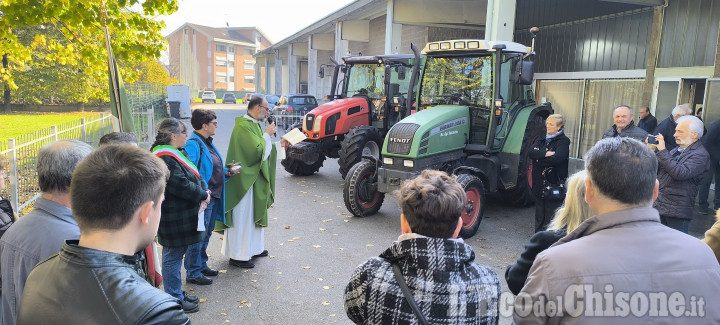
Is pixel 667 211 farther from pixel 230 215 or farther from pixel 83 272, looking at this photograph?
pixel 83 272

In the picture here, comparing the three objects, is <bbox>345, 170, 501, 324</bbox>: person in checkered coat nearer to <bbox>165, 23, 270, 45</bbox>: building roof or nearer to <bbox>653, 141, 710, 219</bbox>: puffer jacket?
<bbox>653, 141, 710, 219</bbox>: puffer jacket

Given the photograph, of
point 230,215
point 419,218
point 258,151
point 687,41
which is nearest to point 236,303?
point 230,215

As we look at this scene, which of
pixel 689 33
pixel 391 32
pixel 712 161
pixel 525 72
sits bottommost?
pixel 712 161

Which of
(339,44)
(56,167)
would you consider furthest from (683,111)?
(339,44)

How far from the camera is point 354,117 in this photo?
10.3m

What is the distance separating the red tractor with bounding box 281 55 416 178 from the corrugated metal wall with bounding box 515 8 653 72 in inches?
216

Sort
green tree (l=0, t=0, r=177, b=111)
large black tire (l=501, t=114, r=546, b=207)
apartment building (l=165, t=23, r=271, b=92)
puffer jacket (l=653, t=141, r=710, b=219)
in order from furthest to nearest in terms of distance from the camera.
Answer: apartment building (l=165, t=23, r=271, b=92), large black tire (l=501, t=114, r=546, b=207), green tree (l=0, t=0, r=177, b=111), puffer jacket (l=653, t=141, r=710, b=219)

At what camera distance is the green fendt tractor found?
6629 millimetres

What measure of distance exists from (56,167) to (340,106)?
8122 millimetres

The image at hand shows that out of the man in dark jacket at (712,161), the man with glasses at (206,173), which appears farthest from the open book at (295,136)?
the man in dark jacket at (712,161)

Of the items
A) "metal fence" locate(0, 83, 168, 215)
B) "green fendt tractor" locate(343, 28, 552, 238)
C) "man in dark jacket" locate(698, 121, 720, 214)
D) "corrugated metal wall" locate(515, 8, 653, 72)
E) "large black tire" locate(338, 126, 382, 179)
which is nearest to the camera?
"metal fence" locate(0, 83, 168, 215)

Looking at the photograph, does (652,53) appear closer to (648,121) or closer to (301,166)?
(648,121)

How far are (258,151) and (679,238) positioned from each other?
3.90 metres

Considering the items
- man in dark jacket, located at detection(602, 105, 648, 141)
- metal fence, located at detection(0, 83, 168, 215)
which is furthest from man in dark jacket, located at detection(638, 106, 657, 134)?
metal fence, located at detection(0, 83, 168, 215)
